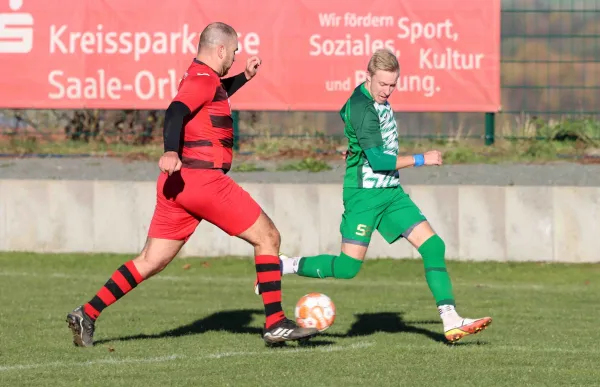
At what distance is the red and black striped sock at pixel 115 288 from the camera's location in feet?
30.5

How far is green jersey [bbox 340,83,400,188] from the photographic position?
9.26 m

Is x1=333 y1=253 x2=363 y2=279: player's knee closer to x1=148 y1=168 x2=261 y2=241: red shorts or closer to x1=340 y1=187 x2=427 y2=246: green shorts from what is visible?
x1=340 y1=187 x2=427 y2=246: green shorts

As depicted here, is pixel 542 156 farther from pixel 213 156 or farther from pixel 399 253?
pixel 213 156

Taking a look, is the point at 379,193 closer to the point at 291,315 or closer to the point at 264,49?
the point at 291,315

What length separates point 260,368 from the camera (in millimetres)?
8148

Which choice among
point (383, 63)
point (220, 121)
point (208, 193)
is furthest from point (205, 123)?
point (383, 63)

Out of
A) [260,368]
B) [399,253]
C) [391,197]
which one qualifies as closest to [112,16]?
[399,253]

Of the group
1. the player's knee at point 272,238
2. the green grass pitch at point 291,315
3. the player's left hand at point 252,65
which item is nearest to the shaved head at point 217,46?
the player's left hand at point 252,65

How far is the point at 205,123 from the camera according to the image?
888 centimetres

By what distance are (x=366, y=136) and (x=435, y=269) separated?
1.01 meters

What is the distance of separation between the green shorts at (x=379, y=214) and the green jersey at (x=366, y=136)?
6 centimetres

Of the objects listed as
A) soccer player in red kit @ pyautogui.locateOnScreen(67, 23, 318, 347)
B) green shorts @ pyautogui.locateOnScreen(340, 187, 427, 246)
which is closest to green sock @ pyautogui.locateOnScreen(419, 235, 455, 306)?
green shorts @ pyautogui.locateOnScreen(340, 187, 427, 246)

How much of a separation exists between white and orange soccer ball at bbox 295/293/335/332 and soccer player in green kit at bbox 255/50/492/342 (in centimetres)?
21

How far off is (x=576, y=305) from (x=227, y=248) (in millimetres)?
4549
